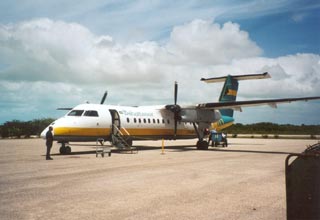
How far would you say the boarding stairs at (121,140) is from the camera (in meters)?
20.7

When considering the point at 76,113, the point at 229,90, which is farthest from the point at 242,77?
the point at 76,113

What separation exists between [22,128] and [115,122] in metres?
42.5

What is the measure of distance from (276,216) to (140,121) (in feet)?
59.1

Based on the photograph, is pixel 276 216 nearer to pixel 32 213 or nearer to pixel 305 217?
pixel 305 217

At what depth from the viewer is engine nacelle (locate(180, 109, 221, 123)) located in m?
26.1

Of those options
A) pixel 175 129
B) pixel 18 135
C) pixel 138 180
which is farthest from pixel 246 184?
pixel 18 135

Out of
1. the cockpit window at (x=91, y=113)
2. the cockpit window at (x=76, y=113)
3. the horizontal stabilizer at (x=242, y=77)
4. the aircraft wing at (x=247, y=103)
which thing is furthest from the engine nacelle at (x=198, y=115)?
the cockpit window at (x=76, y=113)

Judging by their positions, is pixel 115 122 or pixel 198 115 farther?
pixel 198 115

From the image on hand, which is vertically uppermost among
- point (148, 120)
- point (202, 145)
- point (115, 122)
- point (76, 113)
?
point (76, 113)

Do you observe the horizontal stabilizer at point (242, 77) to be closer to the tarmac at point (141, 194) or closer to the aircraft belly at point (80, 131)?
the aircraft belly at point (80, 131)

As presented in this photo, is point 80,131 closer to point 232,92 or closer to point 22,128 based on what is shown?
point 232,92

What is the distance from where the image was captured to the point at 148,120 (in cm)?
2441

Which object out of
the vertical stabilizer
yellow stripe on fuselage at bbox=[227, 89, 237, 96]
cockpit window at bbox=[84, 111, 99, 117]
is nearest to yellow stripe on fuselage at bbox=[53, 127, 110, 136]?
cockpit window at bbox=[84, 111, 99, 117]

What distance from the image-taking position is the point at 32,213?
6086 millimetres
